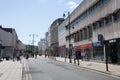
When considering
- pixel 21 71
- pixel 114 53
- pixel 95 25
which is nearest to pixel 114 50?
pixel 114 53

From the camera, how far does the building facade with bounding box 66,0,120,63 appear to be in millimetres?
39344

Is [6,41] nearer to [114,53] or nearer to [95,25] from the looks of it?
[95,25]

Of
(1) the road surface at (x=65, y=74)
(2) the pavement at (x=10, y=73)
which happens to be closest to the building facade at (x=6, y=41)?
(2) the pavement at (x=10, y=73)

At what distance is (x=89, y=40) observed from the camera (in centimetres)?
5672

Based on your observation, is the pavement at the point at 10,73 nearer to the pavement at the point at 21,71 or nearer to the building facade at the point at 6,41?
the pavement at the point at 21,71

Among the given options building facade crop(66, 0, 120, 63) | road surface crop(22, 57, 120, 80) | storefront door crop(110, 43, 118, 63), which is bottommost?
road surface crop(22, 57, 120, 80)

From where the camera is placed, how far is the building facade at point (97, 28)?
3934cm

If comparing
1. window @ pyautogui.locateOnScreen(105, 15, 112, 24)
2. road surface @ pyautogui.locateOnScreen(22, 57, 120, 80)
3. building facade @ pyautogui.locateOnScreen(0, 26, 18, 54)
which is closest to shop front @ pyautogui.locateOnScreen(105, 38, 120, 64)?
window @ pyautogui.locateOnScreen(105, 15, 112, 24)

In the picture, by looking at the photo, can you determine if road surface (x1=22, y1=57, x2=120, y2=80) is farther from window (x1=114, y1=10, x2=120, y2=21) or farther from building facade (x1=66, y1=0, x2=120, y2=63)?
window (x1=114, y1=10, x2=120, y2=21)

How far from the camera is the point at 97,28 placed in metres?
48.9

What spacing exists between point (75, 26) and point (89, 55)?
17416 mm

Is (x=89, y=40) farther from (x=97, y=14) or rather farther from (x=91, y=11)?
(x=97, y=14)

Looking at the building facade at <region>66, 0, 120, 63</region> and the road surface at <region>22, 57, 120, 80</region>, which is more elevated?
the building facade at <region>66, 0, 120, 63</region>

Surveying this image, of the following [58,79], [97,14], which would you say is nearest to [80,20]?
[97,14]
